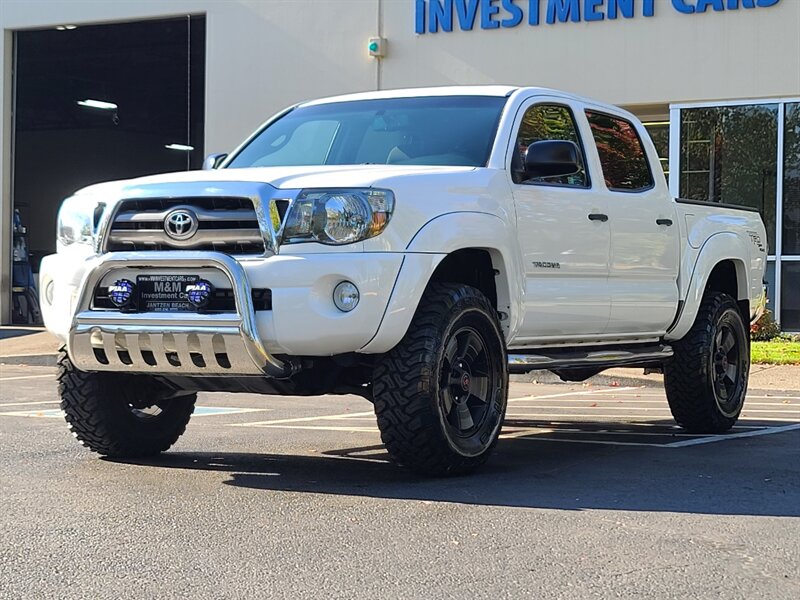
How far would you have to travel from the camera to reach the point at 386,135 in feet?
23.8

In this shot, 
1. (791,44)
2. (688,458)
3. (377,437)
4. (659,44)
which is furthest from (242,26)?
(688,458)

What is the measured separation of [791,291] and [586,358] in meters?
10.8

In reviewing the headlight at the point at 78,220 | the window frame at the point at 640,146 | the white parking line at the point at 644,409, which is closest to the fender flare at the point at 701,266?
the window frame at the point at 640,146

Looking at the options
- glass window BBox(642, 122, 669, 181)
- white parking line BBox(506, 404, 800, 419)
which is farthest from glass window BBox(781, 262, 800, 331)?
white parking line BBox(506, 404, 800, 419)

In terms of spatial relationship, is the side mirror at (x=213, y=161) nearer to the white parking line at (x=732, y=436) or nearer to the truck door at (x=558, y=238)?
the truck door at (x=558, y=238)

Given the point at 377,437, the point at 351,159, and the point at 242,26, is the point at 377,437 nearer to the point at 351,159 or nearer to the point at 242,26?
the point at 351,159

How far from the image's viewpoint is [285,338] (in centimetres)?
570

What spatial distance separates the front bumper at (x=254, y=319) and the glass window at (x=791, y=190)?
491 inches

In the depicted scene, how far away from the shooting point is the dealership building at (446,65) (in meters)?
17.2

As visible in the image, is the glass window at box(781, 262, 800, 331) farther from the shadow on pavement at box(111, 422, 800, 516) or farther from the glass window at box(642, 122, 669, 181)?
the shadow on pavement at box(111, 422, 800, 516)

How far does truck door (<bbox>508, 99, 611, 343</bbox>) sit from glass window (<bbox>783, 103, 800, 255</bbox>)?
10.5 metres

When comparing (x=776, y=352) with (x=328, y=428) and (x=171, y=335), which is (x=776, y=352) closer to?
(x=328, y=428)

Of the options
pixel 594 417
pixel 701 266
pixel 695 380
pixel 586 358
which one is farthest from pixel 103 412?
pixel 594 417

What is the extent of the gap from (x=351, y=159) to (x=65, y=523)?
284cm
